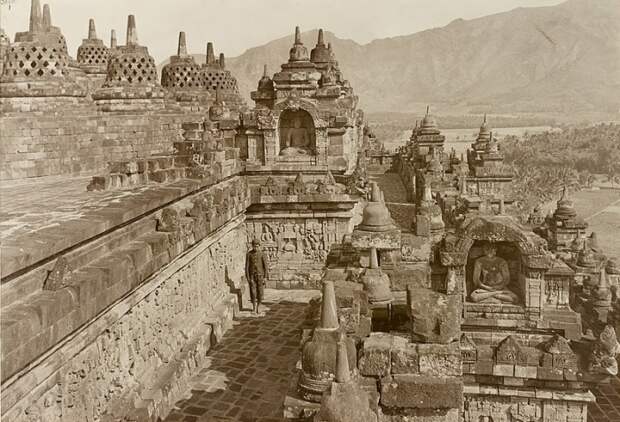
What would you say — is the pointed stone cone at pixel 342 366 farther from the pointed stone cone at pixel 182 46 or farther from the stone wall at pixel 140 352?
the pointed stone cone at pixel 182 46

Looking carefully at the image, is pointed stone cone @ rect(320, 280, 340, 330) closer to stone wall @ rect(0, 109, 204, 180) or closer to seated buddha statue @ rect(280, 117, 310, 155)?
stone wall @ rect(0, 109, 204, 180)

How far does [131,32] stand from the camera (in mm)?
15164

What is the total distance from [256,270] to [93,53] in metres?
12.7

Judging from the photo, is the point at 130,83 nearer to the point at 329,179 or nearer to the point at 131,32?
the point at 131,32

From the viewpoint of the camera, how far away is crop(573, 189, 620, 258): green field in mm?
33250

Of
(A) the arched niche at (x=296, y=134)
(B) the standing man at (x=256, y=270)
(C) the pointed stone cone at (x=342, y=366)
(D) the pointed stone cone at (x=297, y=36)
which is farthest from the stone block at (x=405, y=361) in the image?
(D) the pointed stone cone at (x=297, y=36)

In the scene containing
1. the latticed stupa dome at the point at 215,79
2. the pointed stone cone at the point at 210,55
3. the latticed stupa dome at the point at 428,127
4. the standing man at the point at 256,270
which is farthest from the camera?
the latticed stupa dome at the point at 428,127

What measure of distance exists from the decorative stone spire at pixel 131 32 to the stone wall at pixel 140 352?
6.62 metres

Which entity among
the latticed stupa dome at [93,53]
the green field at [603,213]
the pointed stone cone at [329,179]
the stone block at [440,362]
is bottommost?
the green field at [603,213]

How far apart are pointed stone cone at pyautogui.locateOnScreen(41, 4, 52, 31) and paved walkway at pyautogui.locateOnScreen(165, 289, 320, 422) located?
741 centimetres

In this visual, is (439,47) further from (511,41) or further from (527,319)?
(527,319)

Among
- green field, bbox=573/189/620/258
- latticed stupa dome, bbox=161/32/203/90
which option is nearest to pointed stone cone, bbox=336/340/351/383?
latticed stupa dome, bbox=161/32/203/90

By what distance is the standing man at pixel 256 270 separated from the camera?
38.8ft

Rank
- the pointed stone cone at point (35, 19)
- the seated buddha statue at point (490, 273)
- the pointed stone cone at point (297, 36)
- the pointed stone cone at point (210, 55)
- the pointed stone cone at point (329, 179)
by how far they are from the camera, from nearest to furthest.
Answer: the seated buddha statue at point (490, 273) → the pointed stone cone at point (35, 19) → the pointed stone cone at point (329, 179) → the pointed stone cone at point (297, 36) → the pointed stone cone at point (210, 55)
